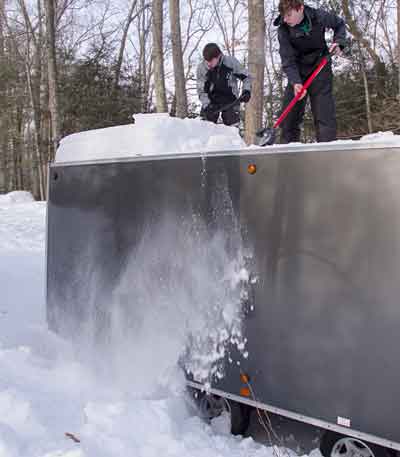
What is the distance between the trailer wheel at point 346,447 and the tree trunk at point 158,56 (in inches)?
352

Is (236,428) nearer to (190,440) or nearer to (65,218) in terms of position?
(190,440)

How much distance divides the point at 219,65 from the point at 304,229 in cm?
366

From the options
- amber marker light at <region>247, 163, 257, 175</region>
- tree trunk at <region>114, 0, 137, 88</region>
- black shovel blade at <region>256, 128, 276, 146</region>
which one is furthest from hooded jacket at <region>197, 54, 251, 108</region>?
tree trunk at <region>114, 0, 137, 88</region>

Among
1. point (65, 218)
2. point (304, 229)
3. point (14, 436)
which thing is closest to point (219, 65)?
point (65, 218)

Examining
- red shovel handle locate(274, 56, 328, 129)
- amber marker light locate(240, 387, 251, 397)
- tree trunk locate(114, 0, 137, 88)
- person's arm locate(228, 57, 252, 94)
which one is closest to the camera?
amber marker light locate(240, 387, 251, 397)

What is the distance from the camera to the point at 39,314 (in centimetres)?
502

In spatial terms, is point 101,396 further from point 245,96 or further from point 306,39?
point 245,96

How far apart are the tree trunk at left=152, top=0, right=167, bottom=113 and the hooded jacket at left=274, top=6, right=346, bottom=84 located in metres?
6.58

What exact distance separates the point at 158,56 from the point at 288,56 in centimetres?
725

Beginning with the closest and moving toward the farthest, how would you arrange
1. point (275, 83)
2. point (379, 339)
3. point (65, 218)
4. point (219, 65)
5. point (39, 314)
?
point (379, 339) → point (65, 218) → point (39, 314) → point (219, 65) → point (275, 83)

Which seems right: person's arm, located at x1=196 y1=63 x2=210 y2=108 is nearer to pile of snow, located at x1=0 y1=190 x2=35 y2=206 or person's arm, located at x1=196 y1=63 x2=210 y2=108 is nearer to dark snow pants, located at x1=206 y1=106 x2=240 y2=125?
dark snow pants, located at x1=206 y1=106 x2=240 y2=125

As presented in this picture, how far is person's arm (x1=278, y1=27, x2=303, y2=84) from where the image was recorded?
4449 mm

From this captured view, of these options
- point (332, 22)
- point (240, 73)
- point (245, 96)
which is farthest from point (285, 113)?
point (240, 73)

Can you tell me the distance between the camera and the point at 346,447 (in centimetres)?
278
